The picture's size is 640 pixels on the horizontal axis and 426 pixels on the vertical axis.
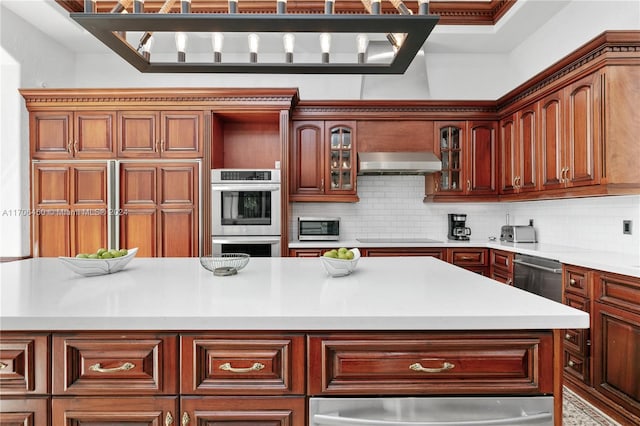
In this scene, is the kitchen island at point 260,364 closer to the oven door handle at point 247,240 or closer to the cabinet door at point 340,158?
the oven door handle at point 247,240

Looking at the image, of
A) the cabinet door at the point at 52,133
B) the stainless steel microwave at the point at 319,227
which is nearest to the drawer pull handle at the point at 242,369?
the stainless steel microwave at the point at 319,227

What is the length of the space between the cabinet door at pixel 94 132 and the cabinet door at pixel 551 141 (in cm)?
415

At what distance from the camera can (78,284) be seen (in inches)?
62.2

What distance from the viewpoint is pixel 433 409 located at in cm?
115

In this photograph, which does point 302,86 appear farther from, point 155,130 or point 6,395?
point 6,395

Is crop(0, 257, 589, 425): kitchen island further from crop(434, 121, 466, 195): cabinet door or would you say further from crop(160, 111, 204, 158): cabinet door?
crop(434, 121, 466, 195): cabinet door

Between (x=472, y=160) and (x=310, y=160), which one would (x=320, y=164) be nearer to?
(x=310, y=160)

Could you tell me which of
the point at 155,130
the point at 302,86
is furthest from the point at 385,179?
the point at 155,130

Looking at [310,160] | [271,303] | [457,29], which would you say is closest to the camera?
[271,303]

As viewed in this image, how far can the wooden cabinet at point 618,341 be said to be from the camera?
2.14 meters

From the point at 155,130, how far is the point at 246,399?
10.9 ft

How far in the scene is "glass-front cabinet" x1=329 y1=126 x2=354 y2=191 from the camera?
166 inches

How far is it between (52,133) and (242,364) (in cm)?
388

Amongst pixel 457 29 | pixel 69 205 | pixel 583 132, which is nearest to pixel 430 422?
pixel 583 132
